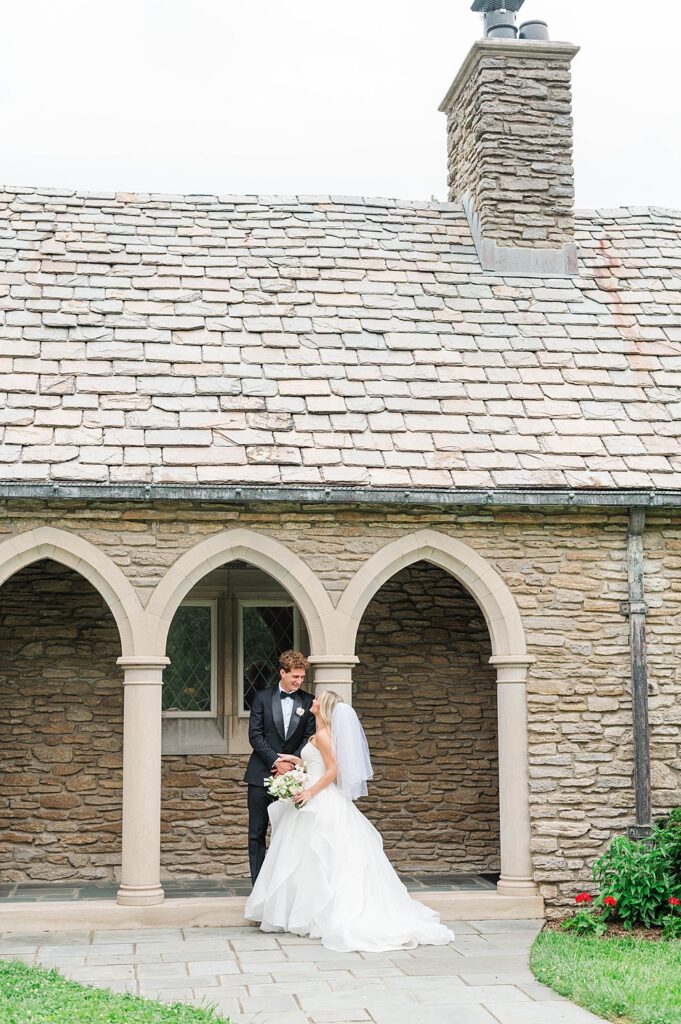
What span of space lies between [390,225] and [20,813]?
647cm

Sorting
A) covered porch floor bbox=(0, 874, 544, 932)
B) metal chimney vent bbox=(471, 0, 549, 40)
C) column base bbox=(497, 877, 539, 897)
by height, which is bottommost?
covered porch floor bbox=(0, 874, 544, 932)

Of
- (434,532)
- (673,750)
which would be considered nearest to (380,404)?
(434,532)

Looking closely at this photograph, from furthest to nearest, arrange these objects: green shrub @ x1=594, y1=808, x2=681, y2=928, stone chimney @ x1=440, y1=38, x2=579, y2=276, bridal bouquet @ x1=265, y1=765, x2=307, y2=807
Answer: stone chimney @ x1=440, y1=38, x2=579, y2=276 → green shrub @ x1=594, y1=808, x2=681, y2=928 → bridal bouquet @ x1=265, y1=765, x2=307, y2=807

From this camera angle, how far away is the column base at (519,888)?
356 inches

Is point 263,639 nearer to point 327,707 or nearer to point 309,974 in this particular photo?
point 327,707

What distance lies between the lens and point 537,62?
12266 mm

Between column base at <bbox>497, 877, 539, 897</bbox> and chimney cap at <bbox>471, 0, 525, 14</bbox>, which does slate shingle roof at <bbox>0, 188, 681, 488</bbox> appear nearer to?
chimney cap at <bbox>471, 0, 525, 14</bbox>

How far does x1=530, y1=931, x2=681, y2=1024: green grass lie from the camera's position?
617 cm

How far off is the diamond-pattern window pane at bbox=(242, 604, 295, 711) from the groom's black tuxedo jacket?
208 cm

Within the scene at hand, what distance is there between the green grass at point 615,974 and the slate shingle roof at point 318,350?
10.9ft

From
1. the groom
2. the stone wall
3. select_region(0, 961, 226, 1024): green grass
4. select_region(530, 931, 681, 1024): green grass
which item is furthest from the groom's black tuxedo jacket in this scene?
select_region(0, 961, 226, 1024): green grass

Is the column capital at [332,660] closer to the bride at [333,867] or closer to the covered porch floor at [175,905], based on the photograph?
the bride at [333,867]

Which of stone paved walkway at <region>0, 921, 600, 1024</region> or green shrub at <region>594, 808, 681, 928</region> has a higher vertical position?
green shrub at <region>594, 808, 681, 928</region>

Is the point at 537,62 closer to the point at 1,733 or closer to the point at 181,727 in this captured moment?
the point at 181,727
